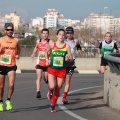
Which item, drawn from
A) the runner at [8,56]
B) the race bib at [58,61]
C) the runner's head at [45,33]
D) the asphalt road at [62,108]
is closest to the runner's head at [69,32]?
the runner's head at [45,33]

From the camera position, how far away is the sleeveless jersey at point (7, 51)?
10086mm

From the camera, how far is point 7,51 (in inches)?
399

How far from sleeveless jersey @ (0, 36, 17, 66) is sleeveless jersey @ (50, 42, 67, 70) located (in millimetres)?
885

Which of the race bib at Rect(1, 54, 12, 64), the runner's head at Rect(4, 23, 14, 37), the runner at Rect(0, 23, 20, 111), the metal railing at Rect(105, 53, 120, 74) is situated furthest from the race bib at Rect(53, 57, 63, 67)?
the metal railing at Rect(105, 53, 120, 74)

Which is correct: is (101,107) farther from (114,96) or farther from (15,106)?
(15,106)

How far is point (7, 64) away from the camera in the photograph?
10117 millimetres

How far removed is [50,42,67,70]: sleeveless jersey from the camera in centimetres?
1007

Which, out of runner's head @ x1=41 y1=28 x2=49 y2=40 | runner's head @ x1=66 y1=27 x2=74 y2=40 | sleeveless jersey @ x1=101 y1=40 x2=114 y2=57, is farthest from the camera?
sleeveless jersey @ x1=101 y1=40 x2=114 y2=57

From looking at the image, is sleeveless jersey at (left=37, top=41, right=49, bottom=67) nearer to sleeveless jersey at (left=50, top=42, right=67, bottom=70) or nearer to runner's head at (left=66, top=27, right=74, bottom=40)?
runner's head at (left=66, top=27, right=74, bottom=40)

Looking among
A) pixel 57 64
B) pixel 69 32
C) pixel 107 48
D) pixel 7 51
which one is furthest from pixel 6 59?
pixel 107 48

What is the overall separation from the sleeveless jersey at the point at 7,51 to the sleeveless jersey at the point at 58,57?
885mm

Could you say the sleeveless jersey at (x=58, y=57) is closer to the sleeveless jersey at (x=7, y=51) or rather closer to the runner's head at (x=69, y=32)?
the sleeveless jersey at (x=7, y=51)

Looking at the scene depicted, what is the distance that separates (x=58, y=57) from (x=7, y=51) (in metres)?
1.17

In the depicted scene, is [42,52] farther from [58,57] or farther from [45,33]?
[58,57]
